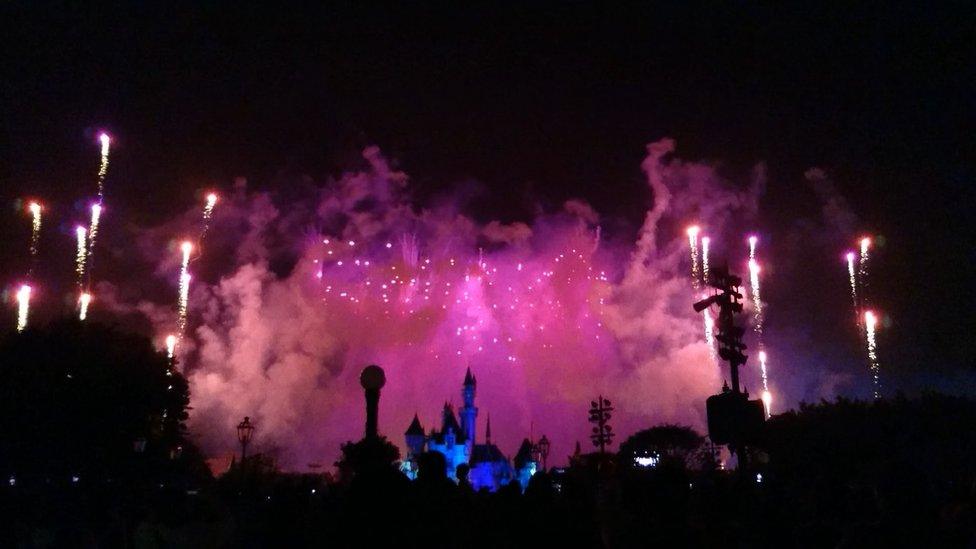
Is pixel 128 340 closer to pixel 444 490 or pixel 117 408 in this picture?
pixel 117 408

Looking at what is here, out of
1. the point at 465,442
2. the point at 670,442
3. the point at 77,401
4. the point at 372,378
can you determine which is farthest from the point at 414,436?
the point at 372,378

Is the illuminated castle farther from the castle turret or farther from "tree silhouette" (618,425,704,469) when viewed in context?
"tree silhouette" (618,425,704,469)

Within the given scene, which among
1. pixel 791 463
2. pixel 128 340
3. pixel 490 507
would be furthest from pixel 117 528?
pixel 791 463

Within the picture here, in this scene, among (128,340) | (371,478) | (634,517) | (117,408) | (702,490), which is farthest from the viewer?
(128,340)

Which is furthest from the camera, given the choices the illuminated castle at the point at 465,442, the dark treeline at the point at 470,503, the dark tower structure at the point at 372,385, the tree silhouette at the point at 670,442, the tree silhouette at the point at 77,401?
the illuminated castle at the point at 465,442

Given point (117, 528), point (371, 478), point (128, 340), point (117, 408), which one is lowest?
point (117, 528)

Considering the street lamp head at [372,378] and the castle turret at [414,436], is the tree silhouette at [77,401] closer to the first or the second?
the street lamp head at [372,378]

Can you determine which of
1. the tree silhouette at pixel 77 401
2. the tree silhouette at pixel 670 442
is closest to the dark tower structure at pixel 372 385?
the tree silhouette at pixel 77 401

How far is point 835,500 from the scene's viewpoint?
835 centimetres

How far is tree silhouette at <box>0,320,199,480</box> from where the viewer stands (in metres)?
36.1

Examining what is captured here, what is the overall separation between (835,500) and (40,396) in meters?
38.5

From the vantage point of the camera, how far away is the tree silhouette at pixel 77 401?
3606 cm

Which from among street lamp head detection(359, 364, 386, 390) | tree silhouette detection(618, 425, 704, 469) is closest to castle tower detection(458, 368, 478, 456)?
tree silhouette detection(618, 425, 704, 469)

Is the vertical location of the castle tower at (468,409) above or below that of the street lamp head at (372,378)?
above
